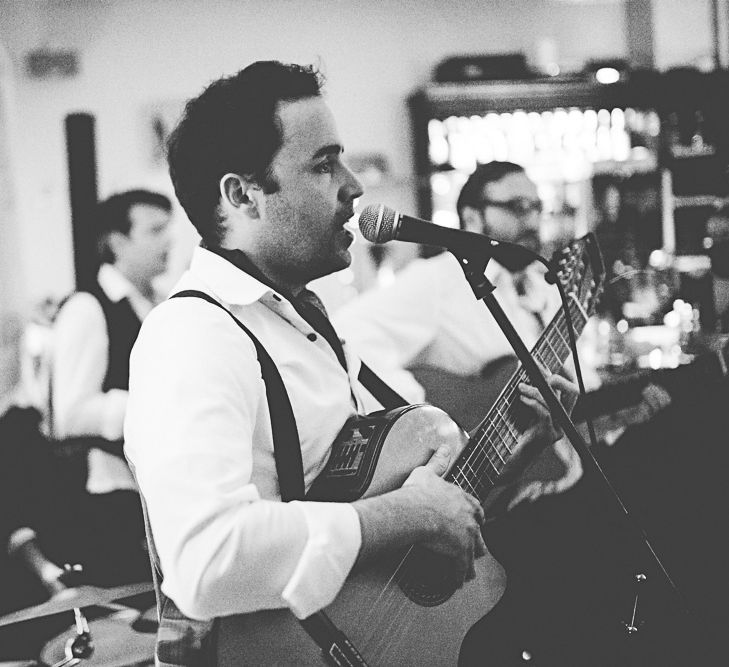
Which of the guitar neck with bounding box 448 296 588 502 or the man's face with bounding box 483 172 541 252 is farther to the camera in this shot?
the man's face with bounding box 483 172 541 252

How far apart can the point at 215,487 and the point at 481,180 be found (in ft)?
8.14

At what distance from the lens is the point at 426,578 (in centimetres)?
151

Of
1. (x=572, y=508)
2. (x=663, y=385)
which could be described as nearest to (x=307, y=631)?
(x=663, y=385)

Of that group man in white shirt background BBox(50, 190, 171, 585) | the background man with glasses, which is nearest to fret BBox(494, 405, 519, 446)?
the background man with glasses

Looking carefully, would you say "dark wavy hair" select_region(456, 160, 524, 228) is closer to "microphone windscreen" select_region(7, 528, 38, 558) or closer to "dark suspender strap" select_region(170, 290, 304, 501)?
"microphone windscreen" select_region(7, 528, 38, 558)

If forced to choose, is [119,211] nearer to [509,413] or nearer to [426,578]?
[509,413]

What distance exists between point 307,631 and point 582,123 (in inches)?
247

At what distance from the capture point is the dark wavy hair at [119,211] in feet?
12.4

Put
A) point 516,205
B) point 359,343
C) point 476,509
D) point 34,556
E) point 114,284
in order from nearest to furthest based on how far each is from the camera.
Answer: point 476,509 → point 34,556 → point 359,343 → point 516,205 → point 114,284

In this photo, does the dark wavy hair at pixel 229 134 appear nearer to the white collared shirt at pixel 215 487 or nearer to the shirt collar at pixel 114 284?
the white collared shirt at pixel 215 487

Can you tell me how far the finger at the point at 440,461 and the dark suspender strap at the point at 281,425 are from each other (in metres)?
0.24

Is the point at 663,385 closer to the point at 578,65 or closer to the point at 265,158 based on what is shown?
the point at 265,158

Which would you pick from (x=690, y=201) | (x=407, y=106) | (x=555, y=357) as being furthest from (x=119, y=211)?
(x=690, y=201)

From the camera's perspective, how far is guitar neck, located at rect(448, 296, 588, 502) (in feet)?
5.33
